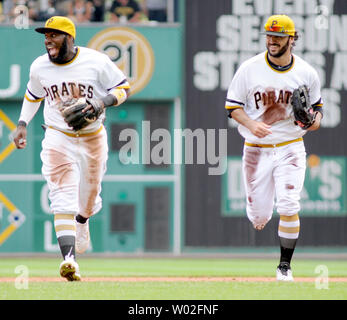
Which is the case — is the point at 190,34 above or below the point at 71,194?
above

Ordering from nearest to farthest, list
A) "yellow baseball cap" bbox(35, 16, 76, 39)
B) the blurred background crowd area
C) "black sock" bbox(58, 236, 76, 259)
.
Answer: "black sock" bbox(58, 236, 76, 259)
"yellow baseball cap" bbox(35, 16, 76, 39)
the blurred background crowd area

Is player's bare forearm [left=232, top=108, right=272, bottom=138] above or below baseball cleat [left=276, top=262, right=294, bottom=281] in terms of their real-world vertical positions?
above

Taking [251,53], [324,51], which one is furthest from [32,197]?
[324,51]

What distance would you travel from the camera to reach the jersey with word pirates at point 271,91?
8.95 m

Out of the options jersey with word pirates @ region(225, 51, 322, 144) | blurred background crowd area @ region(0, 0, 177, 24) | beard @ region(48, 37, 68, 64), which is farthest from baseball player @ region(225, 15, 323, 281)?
blurred background crowd area @ region(0, 0, 177, 24)

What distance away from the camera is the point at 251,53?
17.3 m

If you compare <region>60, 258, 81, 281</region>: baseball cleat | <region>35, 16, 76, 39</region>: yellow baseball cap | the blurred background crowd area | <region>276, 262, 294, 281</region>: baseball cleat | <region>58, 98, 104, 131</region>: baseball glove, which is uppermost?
the blurred background crowd area

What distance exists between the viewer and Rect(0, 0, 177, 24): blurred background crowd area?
17.5 m
